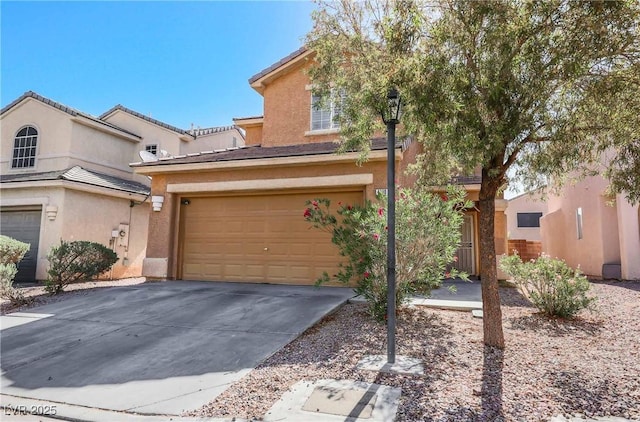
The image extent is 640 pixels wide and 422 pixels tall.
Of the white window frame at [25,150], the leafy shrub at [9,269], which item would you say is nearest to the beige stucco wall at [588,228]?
the leafy shrub at [9,269]

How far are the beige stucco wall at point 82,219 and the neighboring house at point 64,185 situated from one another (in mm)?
30

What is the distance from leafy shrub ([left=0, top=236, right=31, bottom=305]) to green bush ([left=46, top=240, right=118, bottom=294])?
2.61 feet

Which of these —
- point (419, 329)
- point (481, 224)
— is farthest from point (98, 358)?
point (481, 224)

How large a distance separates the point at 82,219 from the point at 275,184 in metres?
8.73

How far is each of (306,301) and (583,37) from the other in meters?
6.45

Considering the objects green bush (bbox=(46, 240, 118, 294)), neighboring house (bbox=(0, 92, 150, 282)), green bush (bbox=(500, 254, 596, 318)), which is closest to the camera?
green bush (bbox=(500, 254, 596, 318))

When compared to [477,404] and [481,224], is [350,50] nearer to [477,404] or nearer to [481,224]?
[481,224]

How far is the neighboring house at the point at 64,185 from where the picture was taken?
45.3ft

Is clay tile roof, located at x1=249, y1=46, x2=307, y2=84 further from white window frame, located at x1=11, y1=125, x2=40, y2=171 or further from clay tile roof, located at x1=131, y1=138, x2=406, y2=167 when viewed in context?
white window frame, located at x1=11, y1=125, x2=40, y2=171

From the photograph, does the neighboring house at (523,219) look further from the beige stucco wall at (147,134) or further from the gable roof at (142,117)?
the beige stucco wall at (147,134)

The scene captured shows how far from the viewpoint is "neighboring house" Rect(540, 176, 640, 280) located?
1237 centimetres

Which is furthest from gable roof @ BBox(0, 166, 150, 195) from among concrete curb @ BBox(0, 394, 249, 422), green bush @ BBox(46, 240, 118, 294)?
concrete curb @ BBox(0, 394, 249, 422)

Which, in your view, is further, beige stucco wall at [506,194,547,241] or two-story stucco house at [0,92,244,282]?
beige stucco wall at [506,194,547,241]

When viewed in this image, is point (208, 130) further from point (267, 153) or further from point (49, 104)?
point (267, 153)
